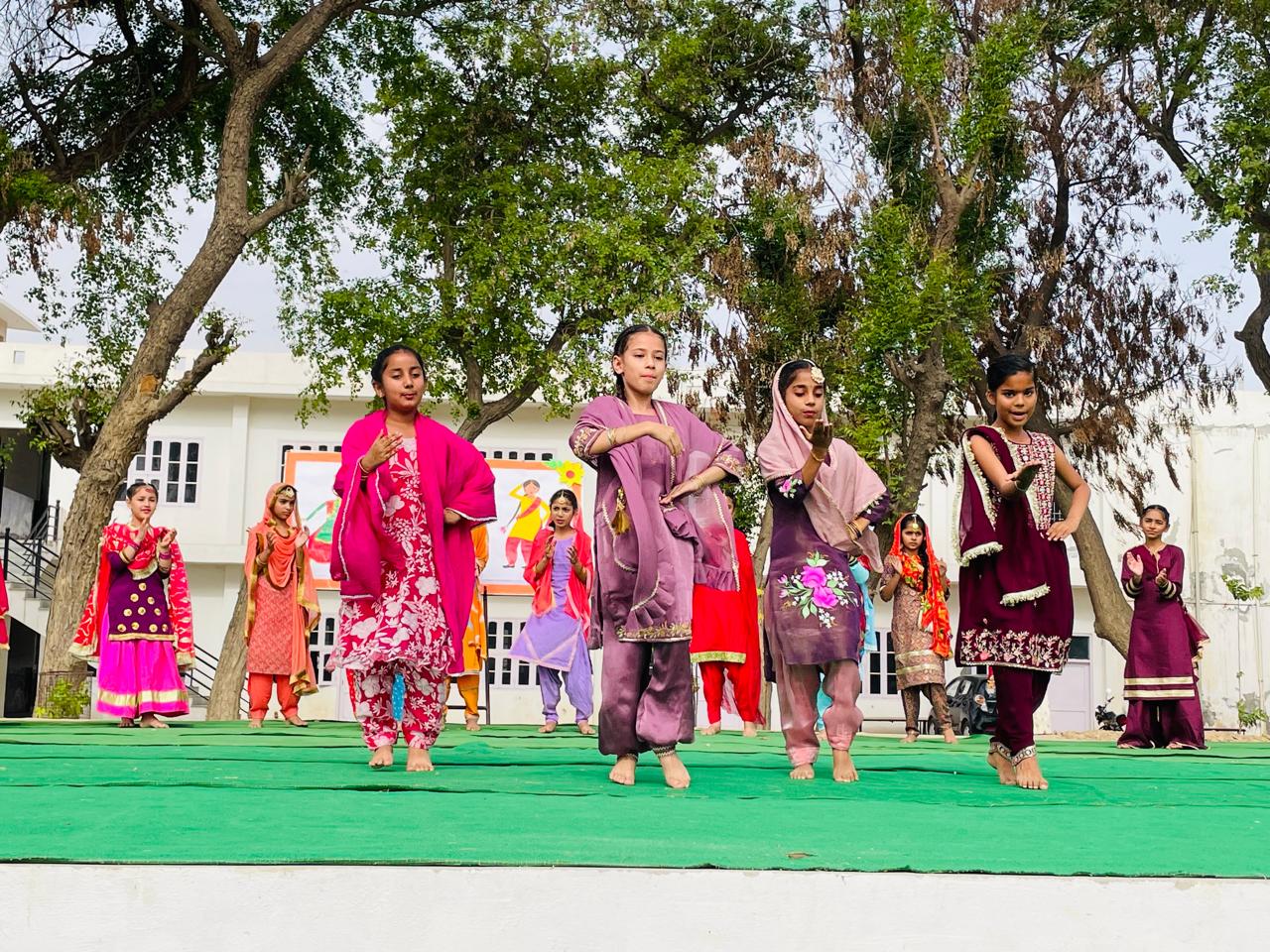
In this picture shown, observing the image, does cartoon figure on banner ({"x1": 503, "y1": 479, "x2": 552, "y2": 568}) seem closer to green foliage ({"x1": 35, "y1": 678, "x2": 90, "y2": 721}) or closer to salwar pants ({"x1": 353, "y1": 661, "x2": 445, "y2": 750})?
green foliage ({"x1": 35, "y1": 678, "x2": 90, "y2": 721})

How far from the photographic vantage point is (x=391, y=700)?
6.07 metres

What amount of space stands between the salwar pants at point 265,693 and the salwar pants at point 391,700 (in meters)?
4.86

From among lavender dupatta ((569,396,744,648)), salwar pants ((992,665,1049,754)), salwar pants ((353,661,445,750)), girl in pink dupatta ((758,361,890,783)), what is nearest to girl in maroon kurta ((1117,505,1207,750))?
salwar pants ((992,665,1049,754))

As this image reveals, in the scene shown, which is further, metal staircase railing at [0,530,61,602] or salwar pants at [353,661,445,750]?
metal staircase railing at [0,530,61,602]

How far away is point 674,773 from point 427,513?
162cm

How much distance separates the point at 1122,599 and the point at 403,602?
13.8 meters

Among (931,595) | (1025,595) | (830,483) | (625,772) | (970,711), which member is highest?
(830,483)

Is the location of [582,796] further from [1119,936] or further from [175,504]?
[175,504]

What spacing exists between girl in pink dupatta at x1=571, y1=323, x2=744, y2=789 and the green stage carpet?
25 cm

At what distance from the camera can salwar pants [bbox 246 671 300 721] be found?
10750 mm

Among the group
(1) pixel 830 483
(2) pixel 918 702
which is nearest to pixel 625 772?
(1) pixel 830 483

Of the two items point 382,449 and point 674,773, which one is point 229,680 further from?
point 674,773

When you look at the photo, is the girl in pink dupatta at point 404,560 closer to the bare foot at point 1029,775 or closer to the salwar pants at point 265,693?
the bare foot at point 1029,775

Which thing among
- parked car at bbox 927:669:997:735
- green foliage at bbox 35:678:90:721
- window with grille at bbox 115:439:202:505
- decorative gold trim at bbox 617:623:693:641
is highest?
window with grille at bbox 115:439:202:505
